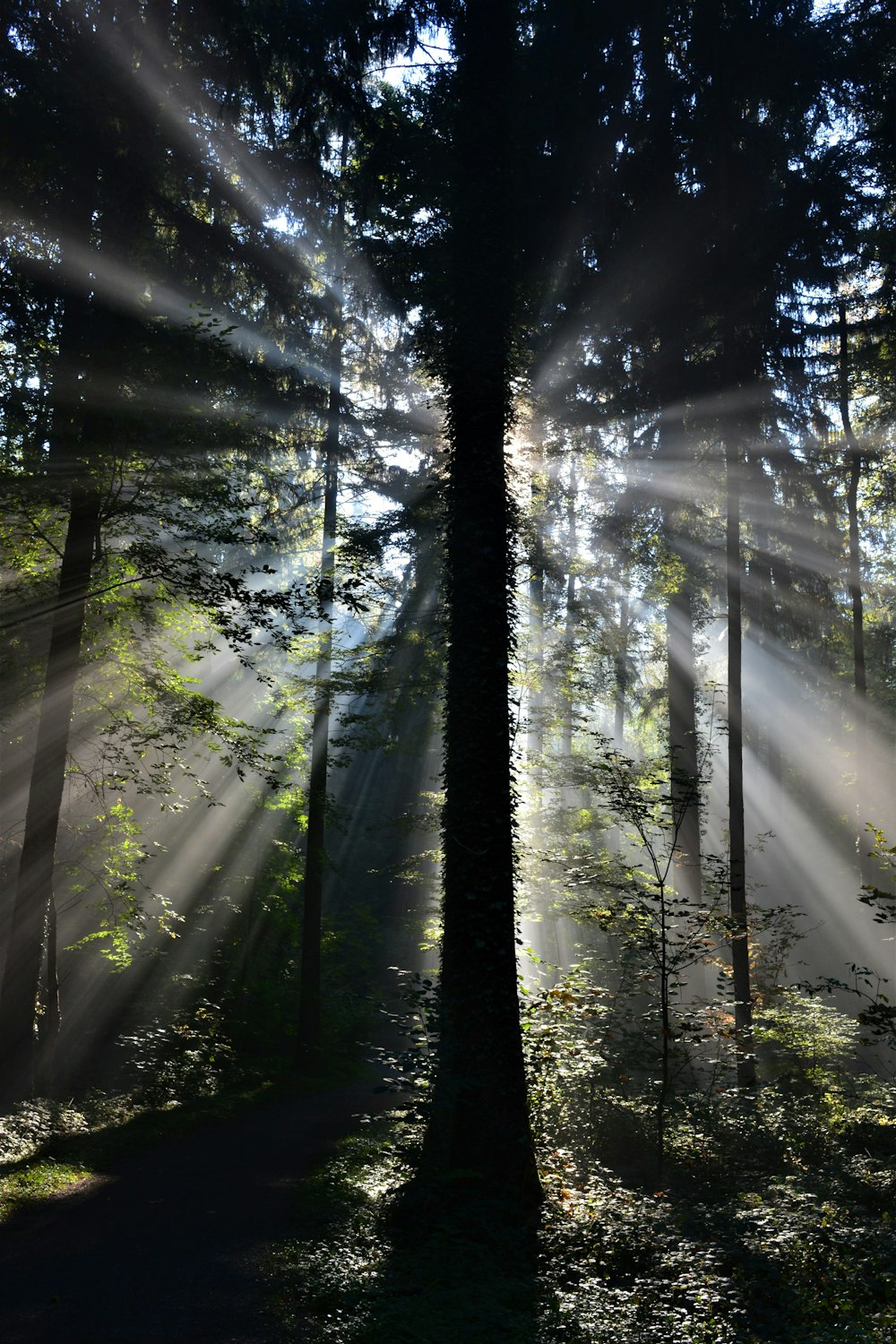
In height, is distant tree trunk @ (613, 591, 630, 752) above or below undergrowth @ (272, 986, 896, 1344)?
above

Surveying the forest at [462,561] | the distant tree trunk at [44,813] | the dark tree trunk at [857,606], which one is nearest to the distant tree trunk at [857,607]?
the dark tree trunk at [857,606]

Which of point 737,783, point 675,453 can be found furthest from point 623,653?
point 737,783

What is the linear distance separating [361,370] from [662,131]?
6953 millimetres

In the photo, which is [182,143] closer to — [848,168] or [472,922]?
[848,168]

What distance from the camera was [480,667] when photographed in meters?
8.12

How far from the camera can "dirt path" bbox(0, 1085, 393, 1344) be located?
4789 millimetres

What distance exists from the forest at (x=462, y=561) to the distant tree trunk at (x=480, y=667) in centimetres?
4

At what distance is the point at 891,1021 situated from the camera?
718cm

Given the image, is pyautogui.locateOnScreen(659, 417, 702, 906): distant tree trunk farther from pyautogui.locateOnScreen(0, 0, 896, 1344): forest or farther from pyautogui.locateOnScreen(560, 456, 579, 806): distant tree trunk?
pyautogui.locateOnScreen(560, 456, 579, 806): distant tree trunk

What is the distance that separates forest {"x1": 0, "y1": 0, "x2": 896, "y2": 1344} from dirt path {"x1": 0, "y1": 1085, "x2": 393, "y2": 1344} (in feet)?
1.95

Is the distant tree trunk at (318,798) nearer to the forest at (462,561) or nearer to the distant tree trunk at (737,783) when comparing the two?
the forest at (462,561)

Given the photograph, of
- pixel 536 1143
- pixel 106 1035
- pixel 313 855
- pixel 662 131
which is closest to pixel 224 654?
pixel 313 855

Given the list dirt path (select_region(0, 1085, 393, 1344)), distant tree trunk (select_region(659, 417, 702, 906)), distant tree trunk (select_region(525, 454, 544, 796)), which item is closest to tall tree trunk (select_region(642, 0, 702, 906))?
distant tree trunk (select_region(659, 417, 702, 906))

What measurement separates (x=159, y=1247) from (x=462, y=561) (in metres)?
6.06
